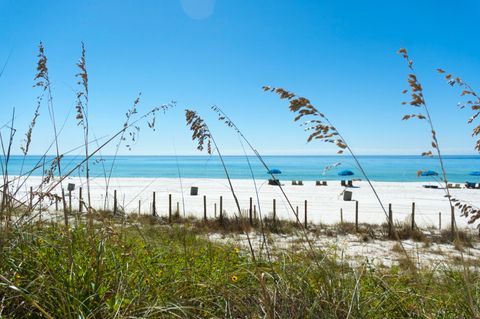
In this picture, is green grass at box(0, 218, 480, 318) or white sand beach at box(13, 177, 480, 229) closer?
green grass at box(0, 218, 480, 318)

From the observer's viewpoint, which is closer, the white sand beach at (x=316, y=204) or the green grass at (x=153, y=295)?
the green grass at (x=153, y=295)

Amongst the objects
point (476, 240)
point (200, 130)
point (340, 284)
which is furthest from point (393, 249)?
point (200, 130)

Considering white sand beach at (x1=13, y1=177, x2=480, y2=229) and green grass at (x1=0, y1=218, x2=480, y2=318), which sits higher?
green grass at (x1=0, y1=218, x2=480, y2=318)

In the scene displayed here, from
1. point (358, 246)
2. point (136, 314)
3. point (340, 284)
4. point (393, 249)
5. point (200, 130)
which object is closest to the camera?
point (136, 314)

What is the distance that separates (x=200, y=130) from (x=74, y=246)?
1446mm

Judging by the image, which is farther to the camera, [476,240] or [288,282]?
[476,240]

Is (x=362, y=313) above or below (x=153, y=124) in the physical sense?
below

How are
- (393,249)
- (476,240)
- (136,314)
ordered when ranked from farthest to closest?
(476,240) < (393,249) < (136,314)

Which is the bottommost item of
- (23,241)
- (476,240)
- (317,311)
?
(476,240)

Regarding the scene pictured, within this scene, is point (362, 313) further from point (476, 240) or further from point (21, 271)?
point (476, 240)

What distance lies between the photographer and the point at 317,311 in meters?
1.77

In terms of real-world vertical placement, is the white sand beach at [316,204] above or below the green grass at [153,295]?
below

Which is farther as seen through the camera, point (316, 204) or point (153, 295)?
point (316, 204)

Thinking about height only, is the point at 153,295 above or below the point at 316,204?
above
